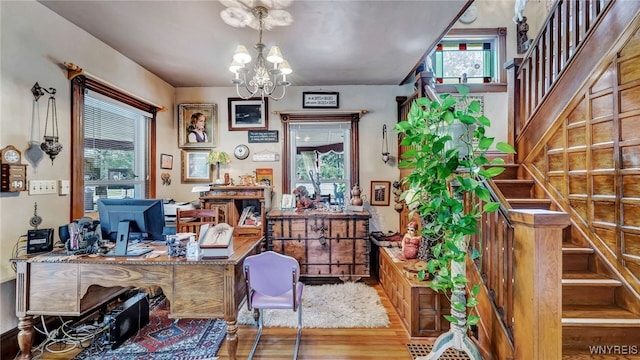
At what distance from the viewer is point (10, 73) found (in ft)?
6.54

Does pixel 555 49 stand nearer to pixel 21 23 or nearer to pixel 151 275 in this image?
pixel 151 275

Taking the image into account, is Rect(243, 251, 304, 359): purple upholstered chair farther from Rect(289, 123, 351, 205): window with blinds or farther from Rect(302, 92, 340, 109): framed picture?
Rect(302, 92, 340, 109): framed picture

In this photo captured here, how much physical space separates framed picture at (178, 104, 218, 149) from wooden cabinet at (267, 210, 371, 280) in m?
1.59

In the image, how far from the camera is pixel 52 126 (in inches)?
89.8

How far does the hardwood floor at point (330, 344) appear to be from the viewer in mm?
2111

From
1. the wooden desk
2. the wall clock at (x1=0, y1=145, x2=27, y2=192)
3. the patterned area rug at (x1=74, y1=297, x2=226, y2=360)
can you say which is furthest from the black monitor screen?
the patterned area rug at (x1=74, y1=297, x2=226, y2=360)

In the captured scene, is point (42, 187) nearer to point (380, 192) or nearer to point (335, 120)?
point (335, 120)

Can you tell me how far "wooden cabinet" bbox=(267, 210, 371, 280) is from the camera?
3.49 meters

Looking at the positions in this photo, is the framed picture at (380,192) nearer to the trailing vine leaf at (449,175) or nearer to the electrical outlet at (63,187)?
the trailing vine leaf at (449,175)

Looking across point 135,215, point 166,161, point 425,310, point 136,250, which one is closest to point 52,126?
point 135,215

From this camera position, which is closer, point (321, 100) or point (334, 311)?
point (334, 311)

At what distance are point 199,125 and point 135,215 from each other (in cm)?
235

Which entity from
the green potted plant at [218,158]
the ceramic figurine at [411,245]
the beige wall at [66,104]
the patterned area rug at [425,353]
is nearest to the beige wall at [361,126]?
the beige wall at [66,104]

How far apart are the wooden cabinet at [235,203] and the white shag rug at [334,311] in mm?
983
